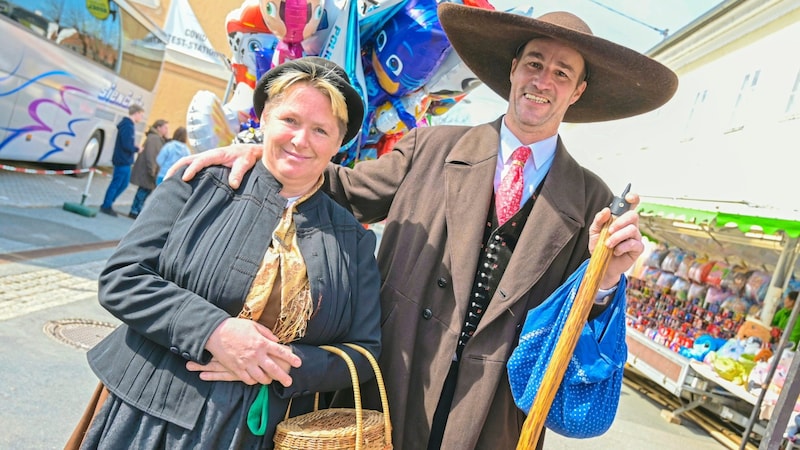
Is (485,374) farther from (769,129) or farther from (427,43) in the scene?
(769,129)

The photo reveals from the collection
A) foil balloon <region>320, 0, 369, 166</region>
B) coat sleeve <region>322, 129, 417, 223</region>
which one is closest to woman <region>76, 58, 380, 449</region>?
coat sleeve <region>322, 129, 417, 223</region>

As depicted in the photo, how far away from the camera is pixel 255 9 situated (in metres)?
3.62

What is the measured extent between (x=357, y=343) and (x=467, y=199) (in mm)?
656

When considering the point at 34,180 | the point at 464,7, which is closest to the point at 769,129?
the point at 464,7

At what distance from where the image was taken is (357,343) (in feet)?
6.41

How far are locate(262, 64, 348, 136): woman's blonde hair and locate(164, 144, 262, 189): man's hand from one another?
0.54ft

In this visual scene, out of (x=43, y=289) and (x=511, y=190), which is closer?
(x=511, y=190)

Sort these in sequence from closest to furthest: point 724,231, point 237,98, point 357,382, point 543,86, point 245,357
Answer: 1. point 245,357
2. point 357,382
3. point 543,86
4. point 237,98
5. point 724,231

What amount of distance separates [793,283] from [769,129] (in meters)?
3.01

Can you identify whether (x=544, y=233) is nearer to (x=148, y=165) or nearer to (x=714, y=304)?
(x=714, y=304)

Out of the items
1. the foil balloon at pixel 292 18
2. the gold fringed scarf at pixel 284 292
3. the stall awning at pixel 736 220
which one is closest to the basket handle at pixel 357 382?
the gold fringed scarf at pixel 284 292

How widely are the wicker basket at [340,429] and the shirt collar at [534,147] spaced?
3.13 ft

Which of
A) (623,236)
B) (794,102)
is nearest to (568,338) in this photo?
(623,236)

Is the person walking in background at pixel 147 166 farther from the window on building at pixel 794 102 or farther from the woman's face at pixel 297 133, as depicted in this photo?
the window on building at pixel 794 102
